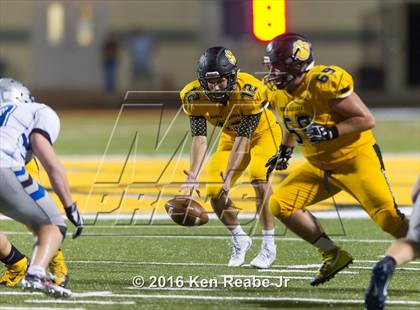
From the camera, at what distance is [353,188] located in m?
7.40

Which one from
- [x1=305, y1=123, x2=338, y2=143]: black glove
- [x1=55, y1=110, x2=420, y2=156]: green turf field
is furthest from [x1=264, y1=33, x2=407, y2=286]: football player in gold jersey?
[x1=55, y1=110, x2=420, y2=156]: green turf field

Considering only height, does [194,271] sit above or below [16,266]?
below

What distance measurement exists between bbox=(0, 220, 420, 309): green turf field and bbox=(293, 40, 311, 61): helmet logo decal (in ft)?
5.06

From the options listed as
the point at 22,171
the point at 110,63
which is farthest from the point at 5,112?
the point at 110,63

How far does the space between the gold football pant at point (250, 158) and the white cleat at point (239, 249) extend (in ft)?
1.29

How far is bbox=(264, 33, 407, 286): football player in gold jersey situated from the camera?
7297mm

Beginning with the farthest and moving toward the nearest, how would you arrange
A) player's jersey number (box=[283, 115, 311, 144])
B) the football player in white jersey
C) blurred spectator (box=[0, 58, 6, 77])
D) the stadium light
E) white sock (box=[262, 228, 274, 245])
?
1. blurred spectator (box=[0, 58, 6, 77])
2. the stadium light
3. white sock (box=[262, 228, 274, 245])
4. player's jersey number (box=[283, 115, 311, 144])
5. the football player in white jersey

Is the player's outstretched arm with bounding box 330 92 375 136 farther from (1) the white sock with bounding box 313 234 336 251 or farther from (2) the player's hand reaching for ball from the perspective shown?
(2) the player's hand reaching for ball

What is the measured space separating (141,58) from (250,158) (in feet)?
79.2

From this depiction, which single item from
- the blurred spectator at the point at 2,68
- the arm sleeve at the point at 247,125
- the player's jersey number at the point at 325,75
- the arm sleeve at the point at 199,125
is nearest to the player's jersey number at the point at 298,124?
the player's jersey number at the point at 325,75

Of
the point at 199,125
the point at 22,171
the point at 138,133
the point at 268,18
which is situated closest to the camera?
the point at 22,171

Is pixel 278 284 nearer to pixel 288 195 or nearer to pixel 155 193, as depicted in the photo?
pixel 288 195

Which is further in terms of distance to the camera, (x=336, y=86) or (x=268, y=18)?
(x=268, y=18)

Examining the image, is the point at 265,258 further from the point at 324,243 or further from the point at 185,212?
the point at 324,243
